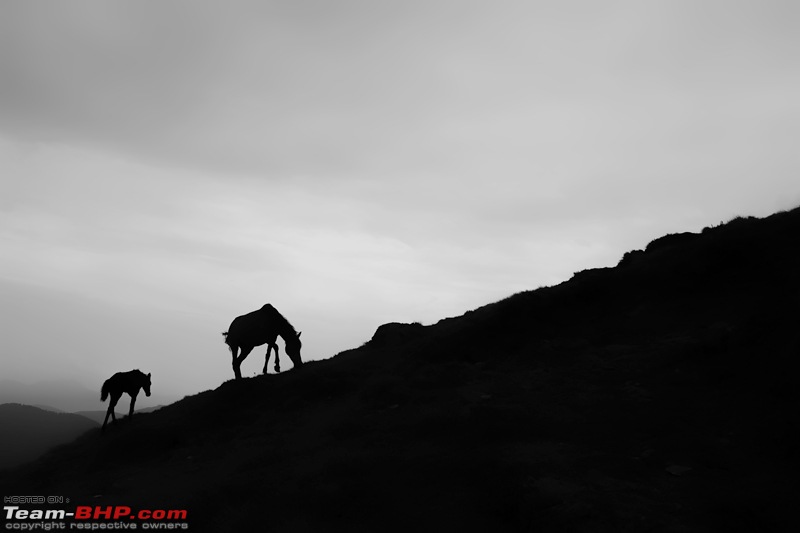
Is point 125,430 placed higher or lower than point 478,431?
higher

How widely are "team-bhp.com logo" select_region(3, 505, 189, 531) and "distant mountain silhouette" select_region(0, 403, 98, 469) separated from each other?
106556mm

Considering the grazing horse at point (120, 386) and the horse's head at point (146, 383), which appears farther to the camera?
the horse's head at point (146, 383)

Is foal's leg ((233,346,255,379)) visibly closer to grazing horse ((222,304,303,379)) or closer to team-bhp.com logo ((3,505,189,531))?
grazing horse ((222,304,303,379))

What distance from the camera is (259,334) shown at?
24.5m

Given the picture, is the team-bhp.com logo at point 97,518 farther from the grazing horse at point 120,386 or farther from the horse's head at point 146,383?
the horse's head at point 146,383

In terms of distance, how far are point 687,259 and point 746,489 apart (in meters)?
18.0

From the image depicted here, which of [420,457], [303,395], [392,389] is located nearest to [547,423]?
[420,457]

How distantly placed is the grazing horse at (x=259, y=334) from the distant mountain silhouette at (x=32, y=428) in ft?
325

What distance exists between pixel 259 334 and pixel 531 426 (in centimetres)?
1462

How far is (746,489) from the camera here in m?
10.7

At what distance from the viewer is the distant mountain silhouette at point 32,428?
106 metres

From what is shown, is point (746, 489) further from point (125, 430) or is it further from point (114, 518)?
point (125, 430)

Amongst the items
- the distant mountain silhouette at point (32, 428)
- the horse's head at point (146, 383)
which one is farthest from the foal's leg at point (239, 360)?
the distant mountain silhouette at point (32, 428)

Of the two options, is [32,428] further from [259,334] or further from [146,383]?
[259,334]
